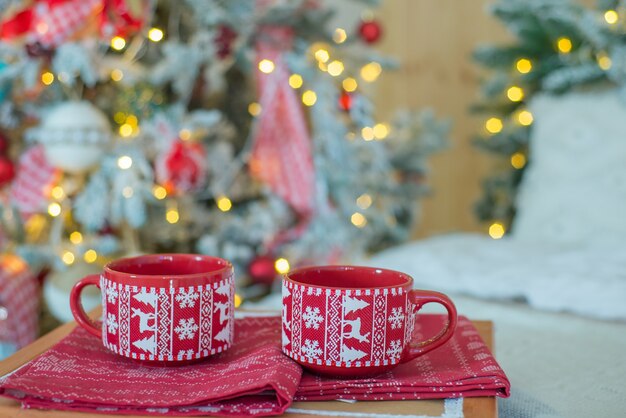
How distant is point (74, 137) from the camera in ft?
4.62

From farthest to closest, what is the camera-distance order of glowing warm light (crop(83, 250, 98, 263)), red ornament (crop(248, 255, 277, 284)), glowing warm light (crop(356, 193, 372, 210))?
glowing warm light (crop(356, 193, 372, 210)), red ornament (crop(248, 255, 277, 284)), glowing warm light (crop(83, 250, 98, 263))

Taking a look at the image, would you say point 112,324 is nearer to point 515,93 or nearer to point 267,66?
point 267,66

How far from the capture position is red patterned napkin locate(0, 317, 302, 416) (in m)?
0.51

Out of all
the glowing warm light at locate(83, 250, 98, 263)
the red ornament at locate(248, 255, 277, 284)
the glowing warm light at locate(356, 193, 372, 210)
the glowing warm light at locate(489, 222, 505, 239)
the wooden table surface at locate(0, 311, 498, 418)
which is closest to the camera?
the wooden table surface at locate(0, 311, 498, 418)

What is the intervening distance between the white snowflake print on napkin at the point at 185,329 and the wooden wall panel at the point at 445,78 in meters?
1.85

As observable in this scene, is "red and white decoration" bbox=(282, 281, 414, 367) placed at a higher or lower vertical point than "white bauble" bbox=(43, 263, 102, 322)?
higher

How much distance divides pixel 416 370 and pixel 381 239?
1.41 m

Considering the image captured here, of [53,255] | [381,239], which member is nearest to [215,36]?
[53,255]

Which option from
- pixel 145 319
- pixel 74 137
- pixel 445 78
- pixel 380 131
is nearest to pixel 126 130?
pixel 74 137

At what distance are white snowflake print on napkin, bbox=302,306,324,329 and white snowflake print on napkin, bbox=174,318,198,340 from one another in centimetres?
9

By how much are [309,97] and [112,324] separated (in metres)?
1.15

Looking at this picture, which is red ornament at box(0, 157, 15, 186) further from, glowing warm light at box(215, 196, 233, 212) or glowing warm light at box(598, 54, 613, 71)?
glowing warm light at box(598, 54, 613, 71)

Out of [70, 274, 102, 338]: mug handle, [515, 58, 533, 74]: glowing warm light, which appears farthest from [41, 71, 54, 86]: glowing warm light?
[515, 58, 533, 74]: glowing warm light

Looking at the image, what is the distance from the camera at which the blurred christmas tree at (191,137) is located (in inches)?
56.9
